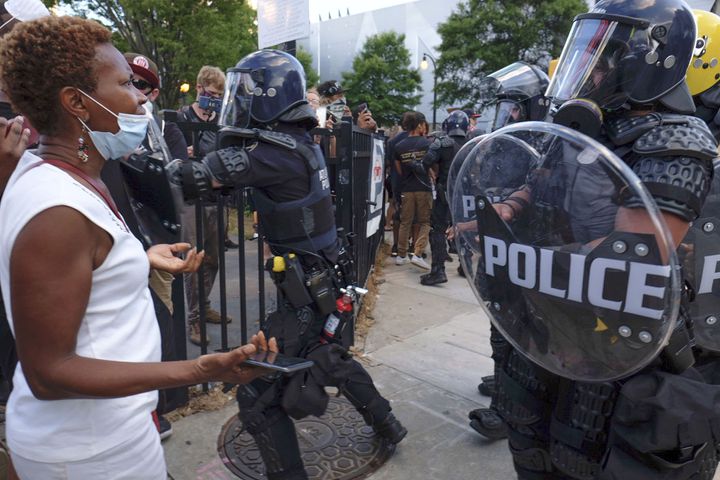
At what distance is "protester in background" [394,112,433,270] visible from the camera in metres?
7.45

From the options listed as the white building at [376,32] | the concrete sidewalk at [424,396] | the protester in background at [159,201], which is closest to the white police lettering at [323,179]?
the protester in background at [159,201]

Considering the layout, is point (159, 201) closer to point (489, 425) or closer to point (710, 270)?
point (710, 270)

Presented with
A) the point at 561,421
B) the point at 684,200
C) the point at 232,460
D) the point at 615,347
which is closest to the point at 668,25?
the point at 684,200

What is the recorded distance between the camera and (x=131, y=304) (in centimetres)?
136

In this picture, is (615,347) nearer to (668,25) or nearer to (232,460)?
(668,25)

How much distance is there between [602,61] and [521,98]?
75.1 inches

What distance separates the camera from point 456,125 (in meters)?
7.07

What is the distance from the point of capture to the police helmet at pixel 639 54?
1604 mm

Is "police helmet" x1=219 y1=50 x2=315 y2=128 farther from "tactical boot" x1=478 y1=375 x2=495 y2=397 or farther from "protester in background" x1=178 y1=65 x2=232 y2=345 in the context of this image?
"tactical boot" x1=478 y1=375 x2=495 y2=397

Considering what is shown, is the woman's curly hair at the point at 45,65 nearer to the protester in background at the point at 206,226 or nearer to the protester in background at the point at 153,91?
the protester in background at the point at 153,91

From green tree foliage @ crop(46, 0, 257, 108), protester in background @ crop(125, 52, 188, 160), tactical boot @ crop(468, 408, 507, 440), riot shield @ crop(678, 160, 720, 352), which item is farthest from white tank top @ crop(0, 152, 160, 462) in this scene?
green tree foliage @ crop(46, 0, 257, 108)

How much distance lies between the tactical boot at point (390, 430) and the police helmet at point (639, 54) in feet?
6.82

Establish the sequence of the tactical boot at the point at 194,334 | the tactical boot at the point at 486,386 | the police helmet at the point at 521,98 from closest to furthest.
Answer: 1. the police helmet at the point at 521,98
2. the tactical boot at the point at 486,386
3. the tactical boot at the point at 194,334

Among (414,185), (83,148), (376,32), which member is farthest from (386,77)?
(83,148)
